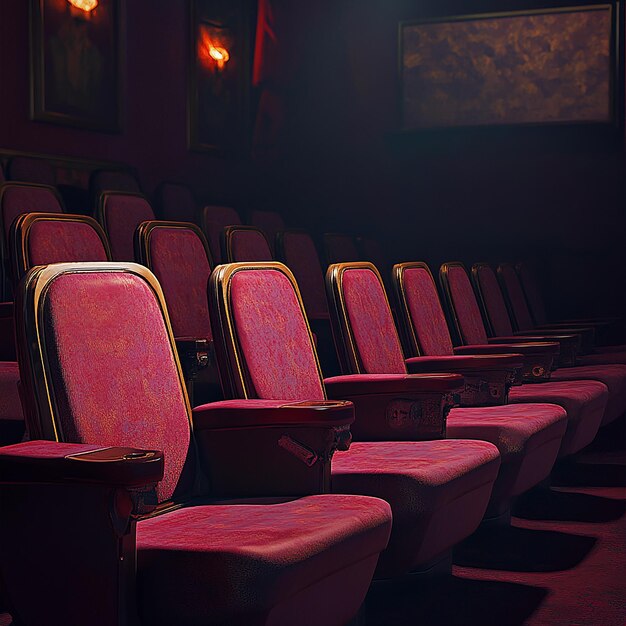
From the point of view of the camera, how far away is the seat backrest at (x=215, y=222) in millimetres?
3715

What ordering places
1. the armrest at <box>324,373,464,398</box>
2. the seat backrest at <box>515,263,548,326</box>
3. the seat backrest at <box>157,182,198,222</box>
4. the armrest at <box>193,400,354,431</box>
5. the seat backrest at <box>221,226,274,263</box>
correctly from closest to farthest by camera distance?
the armrest at <box>193,400,354,431</box>
the armrest at <box>324,373,464,398</box>
the seat backrest at <box>221,226,274,263</box>
the seat backrest at <box>157,182,198,222</box>
the seat backrest at <box>515,263,548,326</box>

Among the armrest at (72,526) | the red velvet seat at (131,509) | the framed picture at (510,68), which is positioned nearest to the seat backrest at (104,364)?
the red velvet seat at (131,509)

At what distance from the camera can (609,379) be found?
3.21 metres

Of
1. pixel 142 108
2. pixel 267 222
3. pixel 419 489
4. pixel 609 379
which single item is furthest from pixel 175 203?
pixel 419 489

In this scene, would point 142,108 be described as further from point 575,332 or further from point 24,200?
point 575,332

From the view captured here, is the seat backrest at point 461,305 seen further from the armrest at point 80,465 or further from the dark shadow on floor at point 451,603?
the armrest at point 80,465

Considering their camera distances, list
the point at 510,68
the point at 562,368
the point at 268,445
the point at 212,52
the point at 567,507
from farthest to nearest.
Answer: the point at 510,68, the point at 212,52, the point at 562,368, the point at 567,507, the point at 268,445

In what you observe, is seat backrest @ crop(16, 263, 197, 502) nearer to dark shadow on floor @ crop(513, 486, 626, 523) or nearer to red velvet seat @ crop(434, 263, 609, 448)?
red velvet seat @ crop(434, 263, 609, 448)

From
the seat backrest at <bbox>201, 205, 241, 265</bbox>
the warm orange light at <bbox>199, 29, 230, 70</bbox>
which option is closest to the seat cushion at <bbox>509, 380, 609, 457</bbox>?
the seat backrest at <bbox>201, 205, 241, 265</bbox>

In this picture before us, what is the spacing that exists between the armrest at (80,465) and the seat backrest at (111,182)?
104 inches

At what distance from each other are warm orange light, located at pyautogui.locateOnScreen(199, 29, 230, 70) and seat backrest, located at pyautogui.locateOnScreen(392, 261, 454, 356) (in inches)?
98.8

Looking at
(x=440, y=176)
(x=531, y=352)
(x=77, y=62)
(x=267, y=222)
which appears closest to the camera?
(x=531, y=352)

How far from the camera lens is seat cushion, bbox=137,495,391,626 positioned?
3.93 ft

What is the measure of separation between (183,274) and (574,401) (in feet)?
3.12
